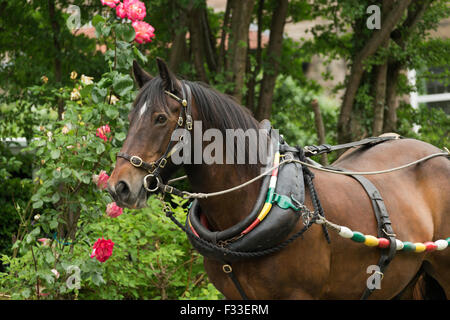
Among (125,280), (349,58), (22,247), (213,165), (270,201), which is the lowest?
(125,280)

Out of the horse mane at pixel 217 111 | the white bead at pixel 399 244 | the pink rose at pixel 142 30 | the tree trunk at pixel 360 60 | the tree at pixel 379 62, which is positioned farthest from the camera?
the tree at pixel 379 62

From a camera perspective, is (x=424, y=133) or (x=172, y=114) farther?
(x=424, y=133)

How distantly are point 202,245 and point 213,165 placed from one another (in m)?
0.41

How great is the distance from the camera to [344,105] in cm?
737

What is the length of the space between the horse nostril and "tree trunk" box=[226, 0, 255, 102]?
420 centimetres

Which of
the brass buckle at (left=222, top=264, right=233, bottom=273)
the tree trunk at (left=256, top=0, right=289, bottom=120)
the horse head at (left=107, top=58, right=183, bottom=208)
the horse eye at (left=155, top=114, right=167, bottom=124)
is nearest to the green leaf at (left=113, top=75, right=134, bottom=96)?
the horse head at (left=107, top=58, right=183, bottom=208)

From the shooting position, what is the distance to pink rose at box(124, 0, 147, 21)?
3574 mm

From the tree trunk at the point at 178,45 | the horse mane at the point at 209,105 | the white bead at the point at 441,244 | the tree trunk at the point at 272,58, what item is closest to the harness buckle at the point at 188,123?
the horse mane at the point at 209,105

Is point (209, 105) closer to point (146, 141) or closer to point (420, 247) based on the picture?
point (146, 141)

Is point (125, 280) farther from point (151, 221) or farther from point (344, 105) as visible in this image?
point (344, 105)

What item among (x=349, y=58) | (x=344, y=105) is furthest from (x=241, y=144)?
(x=349, y=58)

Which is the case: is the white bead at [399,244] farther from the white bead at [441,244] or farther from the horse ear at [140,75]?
the horse ear at [140,75]

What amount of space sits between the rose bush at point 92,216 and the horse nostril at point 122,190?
1.15 metres

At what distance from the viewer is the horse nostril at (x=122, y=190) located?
2.52 m
